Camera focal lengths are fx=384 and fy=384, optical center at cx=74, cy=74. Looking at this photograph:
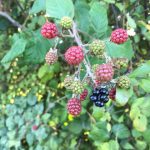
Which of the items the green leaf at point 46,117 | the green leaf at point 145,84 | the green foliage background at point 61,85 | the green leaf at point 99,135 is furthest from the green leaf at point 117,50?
the green leaf at point 46,117

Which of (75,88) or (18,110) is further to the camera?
(18,110)

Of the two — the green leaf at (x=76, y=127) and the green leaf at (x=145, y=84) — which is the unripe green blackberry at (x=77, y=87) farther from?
the green leaf at (x=76, y=127)

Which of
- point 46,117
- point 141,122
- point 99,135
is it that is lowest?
point 46,117

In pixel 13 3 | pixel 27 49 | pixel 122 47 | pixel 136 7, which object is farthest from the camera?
pixel 13 3

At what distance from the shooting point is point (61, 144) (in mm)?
2102

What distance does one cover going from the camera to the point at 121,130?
1563 millimetres

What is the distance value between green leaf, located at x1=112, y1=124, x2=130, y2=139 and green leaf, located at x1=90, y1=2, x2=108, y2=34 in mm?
563

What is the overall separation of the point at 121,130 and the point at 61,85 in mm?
560

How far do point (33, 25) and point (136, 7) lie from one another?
0.47 m

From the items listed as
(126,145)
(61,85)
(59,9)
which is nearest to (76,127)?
(61,85)

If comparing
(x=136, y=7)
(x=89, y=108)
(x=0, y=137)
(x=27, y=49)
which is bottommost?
(x=0, y=137)

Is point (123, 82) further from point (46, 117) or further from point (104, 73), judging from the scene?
point (46, 117)

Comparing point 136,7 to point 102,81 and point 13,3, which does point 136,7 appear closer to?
point 13,3

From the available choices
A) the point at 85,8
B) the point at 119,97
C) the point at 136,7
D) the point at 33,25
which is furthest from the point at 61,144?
the point at 119,97
